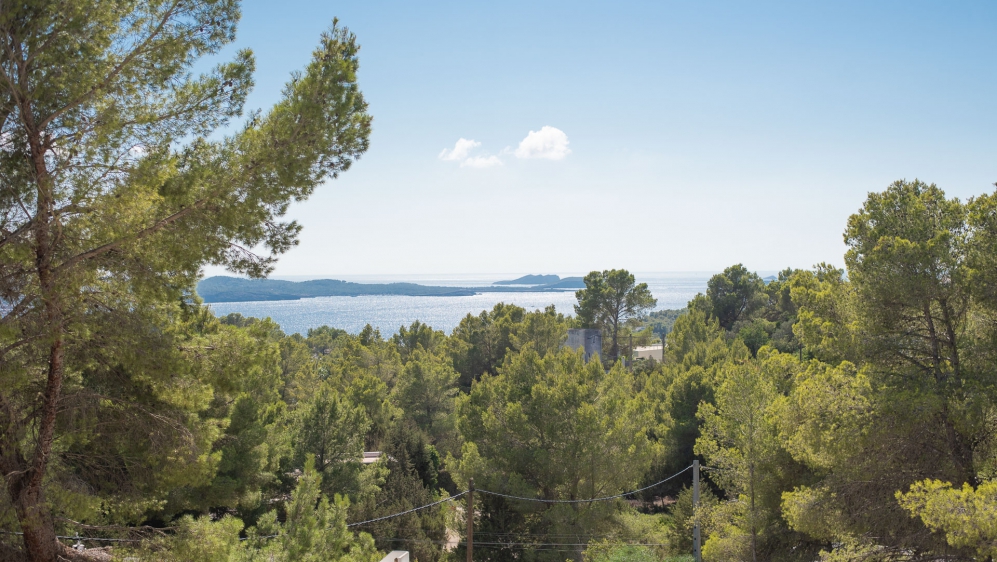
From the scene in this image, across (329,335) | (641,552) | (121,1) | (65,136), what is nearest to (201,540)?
(65,136)

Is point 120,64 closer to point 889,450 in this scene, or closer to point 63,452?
point 63,452

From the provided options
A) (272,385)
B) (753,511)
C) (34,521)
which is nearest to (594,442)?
(753,511)

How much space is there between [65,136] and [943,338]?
10483 millimetres

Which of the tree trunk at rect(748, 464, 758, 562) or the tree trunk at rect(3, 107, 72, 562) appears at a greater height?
the tree trunk at rect(3, 107, 72, 562)

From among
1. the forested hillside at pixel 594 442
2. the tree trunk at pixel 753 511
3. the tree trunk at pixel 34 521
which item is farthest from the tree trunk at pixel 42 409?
the tree trunk at pixel 753 511

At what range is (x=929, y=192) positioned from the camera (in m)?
8.38

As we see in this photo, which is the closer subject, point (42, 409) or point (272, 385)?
point (42, 409)

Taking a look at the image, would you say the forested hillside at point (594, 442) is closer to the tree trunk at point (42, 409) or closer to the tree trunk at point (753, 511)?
the tree trunk at point (753, 511)

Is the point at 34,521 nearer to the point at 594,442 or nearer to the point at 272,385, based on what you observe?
the point at 272,385

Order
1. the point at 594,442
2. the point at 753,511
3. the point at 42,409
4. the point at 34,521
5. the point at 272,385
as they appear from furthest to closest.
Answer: the point at 272,385
the point at 594,442
the point at 753,511
the point at 42,409
the point at 34,521

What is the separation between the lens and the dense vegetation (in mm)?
4621

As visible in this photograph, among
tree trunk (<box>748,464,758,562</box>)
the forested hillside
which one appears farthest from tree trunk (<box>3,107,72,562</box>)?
tree trunk (<box>748,464,758,562</box>)

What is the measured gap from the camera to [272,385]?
52.9 ft

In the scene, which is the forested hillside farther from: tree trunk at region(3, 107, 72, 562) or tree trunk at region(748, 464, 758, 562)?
Answer: tree trunk at region(3, 107, 72, 562)
